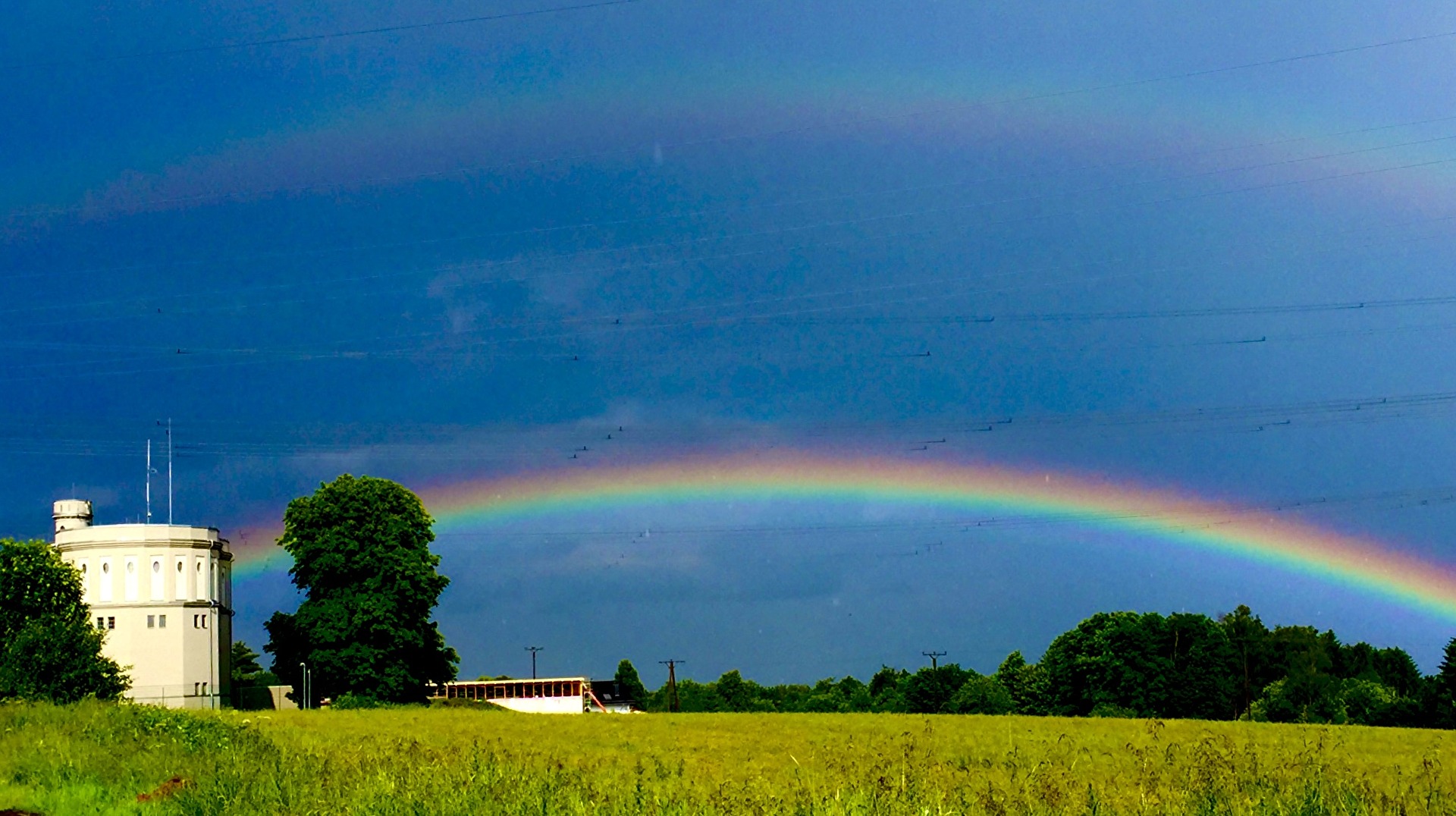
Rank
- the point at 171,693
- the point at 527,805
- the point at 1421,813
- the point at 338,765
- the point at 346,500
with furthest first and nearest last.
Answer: the point at 171,693 → the point at 346,500 → the point at 338,765 → the point at 527,805 → the point at 1421,813

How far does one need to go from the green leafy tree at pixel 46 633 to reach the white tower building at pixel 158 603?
8.87 metres

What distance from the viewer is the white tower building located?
113 m

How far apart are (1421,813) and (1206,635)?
5024 inches

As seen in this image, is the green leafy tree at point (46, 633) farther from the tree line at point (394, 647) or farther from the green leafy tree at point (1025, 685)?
the green leafy tree at point (1025, 685)

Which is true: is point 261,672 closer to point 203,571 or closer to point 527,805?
point 203,571

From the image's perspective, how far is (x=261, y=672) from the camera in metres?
191

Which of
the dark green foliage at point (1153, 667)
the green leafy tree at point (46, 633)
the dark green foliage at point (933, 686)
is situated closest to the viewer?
the green leafy tree at point (46, 633)

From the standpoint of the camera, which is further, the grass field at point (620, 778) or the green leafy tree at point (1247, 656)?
the green leafy tree at point (1247, 656)

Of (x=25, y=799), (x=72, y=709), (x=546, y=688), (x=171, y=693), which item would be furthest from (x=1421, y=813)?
(x=546, y=688)

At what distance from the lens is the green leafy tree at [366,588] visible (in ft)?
288

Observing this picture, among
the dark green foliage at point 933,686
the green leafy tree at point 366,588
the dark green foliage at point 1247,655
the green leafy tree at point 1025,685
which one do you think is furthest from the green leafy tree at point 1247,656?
the green leafy tree at point 366,588

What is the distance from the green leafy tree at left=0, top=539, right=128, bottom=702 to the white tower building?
349 inches

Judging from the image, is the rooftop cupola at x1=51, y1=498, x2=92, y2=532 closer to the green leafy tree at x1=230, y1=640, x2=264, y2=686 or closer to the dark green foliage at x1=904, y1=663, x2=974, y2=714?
the green leafy tree at x1=230, y1=640, x2=264, y2=686

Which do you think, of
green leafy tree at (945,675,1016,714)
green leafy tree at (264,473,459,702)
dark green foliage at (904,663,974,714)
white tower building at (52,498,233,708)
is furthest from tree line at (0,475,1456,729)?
dark green foliage at (904,663,974,714)
